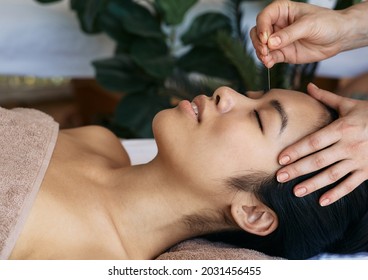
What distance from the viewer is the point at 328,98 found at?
1.43 metres

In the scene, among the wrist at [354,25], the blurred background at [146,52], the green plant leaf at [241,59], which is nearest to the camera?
the wrist at [354,25]

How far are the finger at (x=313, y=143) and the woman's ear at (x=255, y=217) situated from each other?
5.8 inches

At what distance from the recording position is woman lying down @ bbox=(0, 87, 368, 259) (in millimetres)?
1326

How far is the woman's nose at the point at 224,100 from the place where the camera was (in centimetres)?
137

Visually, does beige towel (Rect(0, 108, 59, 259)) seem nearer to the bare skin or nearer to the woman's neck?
the bare skin

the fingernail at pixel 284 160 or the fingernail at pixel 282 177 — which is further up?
the fingernail at pixel 284 160

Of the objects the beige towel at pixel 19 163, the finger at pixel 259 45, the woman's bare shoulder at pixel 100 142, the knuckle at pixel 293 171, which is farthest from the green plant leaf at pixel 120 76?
the knuckle at pixel 293 171

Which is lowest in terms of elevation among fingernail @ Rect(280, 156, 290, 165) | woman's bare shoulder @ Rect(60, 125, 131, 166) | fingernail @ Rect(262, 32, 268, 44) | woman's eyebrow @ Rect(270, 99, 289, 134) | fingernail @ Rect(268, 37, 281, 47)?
woman's bare shoulder @ Rect(60, 125, 131, 166)

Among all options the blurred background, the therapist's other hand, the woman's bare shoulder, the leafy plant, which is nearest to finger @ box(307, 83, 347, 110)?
the therapist's other hand

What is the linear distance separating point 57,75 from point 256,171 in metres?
1.63

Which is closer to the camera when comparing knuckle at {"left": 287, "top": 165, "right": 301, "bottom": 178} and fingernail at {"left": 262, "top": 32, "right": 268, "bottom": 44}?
knuckle at {"left": 287, "top": 165, "right": 301, "bottom": 178}

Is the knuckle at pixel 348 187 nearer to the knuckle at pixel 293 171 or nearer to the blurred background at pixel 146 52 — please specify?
the knuckle at pixel 293 171

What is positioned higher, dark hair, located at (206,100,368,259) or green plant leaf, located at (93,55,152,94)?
dark hair, located at (206,100,368,259)

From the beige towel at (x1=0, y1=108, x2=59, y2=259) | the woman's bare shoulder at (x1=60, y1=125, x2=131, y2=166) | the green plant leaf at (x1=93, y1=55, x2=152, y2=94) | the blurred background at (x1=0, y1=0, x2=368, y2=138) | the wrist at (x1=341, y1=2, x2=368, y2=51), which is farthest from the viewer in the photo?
the green plant leaf at (x1=93, y1=55, x2=152, y2=94)
